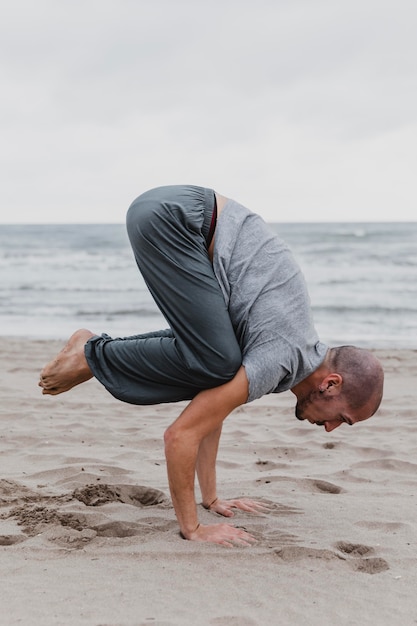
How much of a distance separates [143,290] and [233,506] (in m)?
14.4

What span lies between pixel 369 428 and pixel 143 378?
2.69m

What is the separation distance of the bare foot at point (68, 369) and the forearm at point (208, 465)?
688 millimetres

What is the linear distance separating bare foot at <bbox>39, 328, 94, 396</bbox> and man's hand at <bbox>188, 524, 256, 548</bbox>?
80 centimetres

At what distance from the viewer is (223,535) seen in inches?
131

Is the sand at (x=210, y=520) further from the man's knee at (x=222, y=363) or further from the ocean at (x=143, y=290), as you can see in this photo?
the ocean at (x=143, y=290)

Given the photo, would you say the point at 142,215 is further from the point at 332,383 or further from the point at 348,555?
the point at 348,555

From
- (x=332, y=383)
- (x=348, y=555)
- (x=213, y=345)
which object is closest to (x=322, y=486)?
(x=348, y=555)

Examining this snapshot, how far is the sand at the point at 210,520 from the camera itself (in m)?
2.70

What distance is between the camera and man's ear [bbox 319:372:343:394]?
10.5 ft

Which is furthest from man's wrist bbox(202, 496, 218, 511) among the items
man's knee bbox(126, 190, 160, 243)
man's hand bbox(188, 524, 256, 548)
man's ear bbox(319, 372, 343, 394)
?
man's knee bbox(126, 190, 160, 243)

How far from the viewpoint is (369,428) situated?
5594 mm

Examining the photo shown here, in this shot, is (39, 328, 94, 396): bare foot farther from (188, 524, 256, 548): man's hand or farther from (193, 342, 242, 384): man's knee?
(188, 524, 256, 548): man's hand

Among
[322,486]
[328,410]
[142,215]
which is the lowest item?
[322,486]

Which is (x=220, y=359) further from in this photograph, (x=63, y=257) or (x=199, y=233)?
(x=63, y=257)
